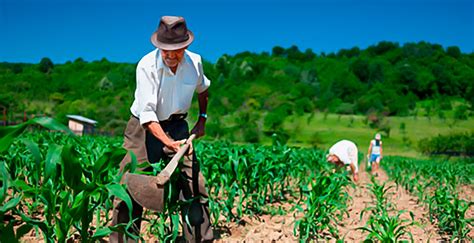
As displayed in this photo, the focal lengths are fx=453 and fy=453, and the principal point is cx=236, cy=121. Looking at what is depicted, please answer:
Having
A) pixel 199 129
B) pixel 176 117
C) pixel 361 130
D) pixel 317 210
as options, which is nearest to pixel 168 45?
pixel 176 117

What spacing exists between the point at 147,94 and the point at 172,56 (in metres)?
0.30

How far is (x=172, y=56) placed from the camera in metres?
2.92

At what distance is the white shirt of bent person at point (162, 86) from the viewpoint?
296 cm

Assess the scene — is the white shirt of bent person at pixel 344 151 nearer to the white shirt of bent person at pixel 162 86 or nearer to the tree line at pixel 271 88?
the white shirt of bent person at pixel 162 86

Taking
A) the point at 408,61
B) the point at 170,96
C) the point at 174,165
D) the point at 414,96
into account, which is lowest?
the point at 174,165

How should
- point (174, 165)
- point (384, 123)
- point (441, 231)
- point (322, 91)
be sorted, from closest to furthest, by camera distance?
point (174, 165) < point (441, 231) < point (384, 123) < point (322, 91)

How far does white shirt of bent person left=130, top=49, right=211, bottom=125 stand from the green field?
103 ft

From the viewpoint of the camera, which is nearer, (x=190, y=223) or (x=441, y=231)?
(x=190, y=223)

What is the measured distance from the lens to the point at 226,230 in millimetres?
3893

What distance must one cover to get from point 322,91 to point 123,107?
1109 inches

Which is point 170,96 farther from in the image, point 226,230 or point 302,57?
point 302,57

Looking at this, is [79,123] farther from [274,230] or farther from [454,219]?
[454,219]

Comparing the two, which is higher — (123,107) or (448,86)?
(448,86)

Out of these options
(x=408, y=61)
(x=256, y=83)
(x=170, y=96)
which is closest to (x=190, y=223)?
(x=170, y=96)
